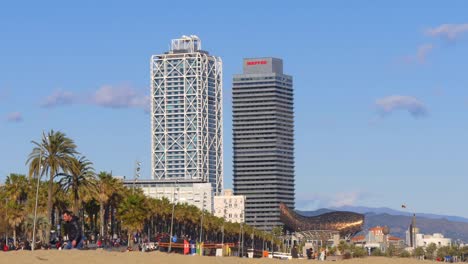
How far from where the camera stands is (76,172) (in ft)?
321

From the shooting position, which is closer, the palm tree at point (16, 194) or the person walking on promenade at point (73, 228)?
the person walking on promenade at point (73, 228)

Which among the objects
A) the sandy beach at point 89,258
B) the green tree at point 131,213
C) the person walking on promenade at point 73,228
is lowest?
the sandy beach at point 89,258

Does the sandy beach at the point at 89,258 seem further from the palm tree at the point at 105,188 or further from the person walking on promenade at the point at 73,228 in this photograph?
the palm tree at the point at 105,188

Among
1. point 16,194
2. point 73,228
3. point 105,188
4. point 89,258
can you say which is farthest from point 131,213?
point 89,258

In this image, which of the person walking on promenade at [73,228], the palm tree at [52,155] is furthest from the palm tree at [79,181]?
the person walking on promenade at [73,228]

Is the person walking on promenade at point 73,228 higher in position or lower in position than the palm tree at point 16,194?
lower

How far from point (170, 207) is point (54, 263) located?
479 ft

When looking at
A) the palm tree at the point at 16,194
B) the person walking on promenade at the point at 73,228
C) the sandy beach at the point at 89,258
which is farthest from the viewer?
the palm tree at the point at 16,194

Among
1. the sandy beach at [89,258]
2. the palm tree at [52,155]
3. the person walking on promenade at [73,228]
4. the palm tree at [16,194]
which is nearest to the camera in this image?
the sandy beach at [89,258]

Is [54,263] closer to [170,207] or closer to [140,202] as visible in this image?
[140,202]

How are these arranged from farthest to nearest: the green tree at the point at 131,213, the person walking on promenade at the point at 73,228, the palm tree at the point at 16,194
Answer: the green tree at the point at 131,213 → the palm tree at the point at 16,194 → the person walking on promenade at the point at 73,228

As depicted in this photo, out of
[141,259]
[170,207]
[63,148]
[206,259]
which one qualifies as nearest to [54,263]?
[141,259]

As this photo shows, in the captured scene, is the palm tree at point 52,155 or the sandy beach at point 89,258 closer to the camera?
the sandy beach at point 89,258

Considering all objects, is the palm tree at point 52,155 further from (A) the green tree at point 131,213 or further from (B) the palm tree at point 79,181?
(A) the green tree at point 131,213
